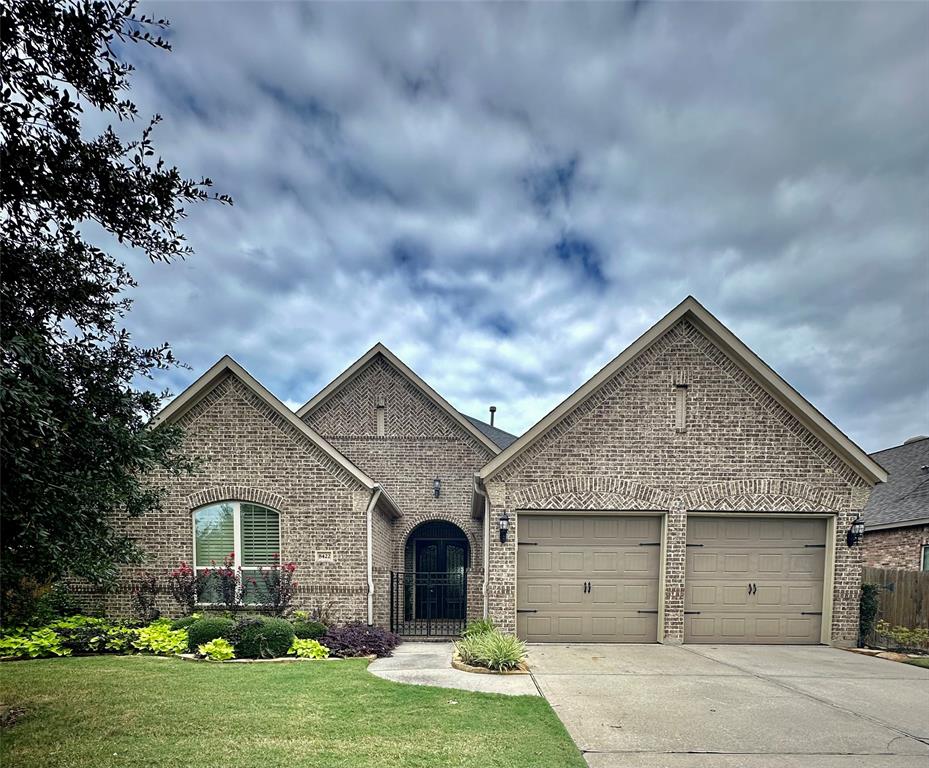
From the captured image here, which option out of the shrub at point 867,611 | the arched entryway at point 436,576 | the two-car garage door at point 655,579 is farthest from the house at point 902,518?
the arched entryway at point 436,576

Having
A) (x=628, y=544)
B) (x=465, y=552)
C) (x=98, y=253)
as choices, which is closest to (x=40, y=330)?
(x=98, y=253)

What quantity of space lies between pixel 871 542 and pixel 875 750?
1558 centimetres

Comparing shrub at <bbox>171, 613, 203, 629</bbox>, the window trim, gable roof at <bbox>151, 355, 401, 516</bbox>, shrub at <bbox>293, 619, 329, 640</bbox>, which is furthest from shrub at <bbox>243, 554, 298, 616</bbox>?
gable roof at <bbox>151, 355, 401, 516</bbox>

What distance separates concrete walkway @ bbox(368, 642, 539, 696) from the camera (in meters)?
7.46

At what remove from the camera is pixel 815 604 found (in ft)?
37.1

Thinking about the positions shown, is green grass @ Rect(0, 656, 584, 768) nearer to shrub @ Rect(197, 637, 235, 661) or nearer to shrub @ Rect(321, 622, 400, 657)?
shrub @ Rect(197, 637, 235, 661)

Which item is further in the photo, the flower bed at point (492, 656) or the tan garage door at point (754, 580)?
the tan garage door at point (754, 580)

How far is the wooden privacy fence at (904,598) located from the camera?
39.1 feet

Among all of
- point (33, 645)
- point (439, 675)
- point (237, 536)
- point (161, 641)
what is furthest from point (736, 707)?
point (33, 645)

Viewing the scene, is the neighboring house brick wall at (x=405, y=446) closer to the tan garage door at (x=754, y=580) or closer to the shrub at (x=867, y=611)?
the tan garage door at (x=754, y=580)

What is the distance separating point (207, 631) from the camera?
968 centimetres

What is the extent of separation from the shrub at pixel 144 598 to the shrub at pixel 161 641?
4.04ft

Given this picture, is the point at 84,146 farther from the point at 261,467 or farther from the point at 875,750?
the point at 875,750

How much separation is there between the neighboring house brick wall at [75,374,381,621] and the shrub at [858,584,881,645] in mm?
10469
